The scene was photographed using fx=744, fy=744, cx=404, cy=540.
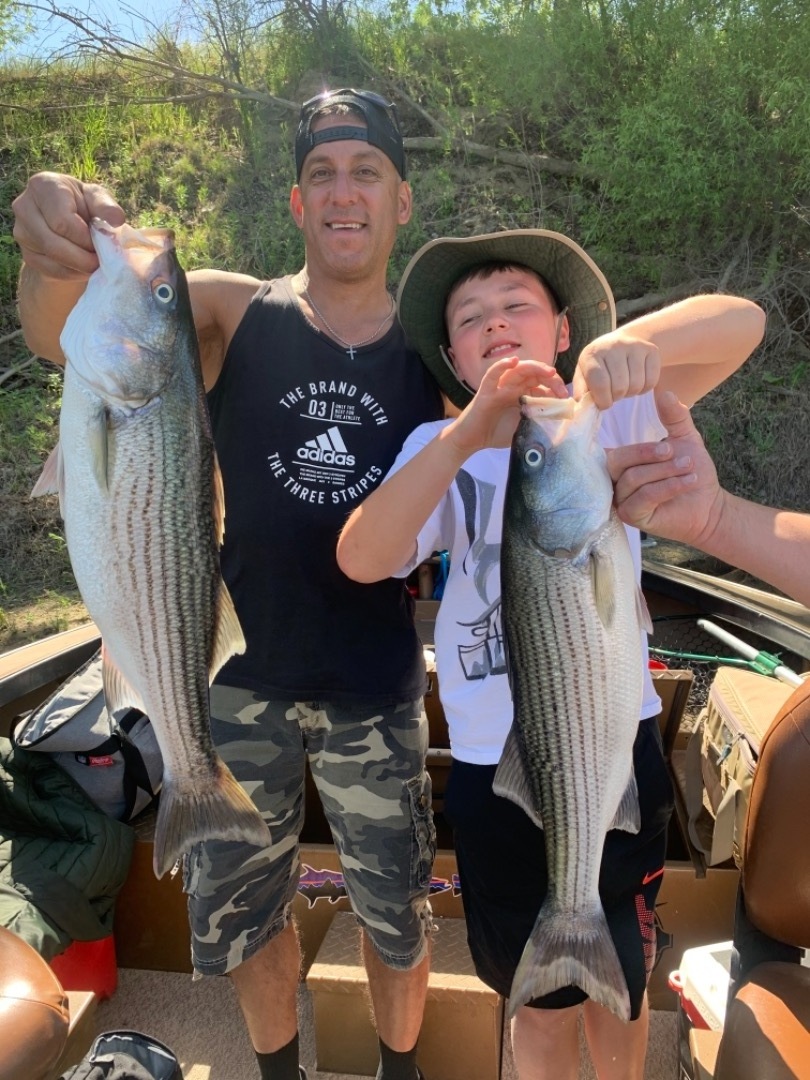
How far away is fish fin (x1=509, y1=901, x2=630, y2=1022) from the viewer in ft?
5.55

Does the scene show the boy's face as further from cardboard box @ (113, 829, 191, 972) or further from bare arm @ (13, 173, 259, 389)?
cardboard box @ (113, 829, 191, 972)

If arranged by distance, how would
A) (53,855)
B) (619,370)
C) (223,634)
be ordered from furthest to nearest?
1. (53,855)
2. (223,634)
3. (619,370)

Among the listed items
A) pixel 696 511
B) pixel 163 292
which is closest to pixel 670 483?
pixel 696 511

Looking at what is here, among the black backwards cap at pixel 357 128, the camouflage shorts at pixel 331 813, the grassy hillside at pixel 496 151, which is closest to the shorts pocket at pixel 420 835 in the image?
the camouflage shorts at pixel 331 813

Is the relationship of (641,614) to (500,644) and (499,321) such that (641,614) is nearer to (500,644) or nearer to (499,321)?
(500,644)

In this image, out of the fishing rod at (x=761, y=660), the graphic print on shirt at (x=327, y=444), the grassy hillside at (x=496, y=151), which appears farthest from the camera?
the grassy hillside at (x=496, y=151)

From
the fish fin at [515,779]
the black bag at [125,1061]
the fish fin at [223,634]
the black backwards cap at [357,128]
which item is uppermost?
the black backwards cap at [357,128]

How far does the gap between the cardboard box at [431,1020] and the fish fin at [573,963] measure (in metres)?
1.06

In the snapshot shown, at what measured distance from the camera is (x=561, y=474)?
1564 mm

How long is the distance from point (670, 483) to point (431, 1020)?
7.37 feet

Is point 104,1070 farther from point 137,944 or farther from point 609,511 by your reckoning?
point 609,511

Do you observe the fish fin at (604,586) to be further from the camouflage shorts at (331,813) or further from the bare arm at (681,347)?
the camouflage shorts at (331,813)

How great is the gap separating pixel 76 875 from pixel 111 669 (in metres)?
1.72

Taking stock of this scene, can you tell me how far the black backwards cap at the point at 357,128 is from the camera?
231 cm
